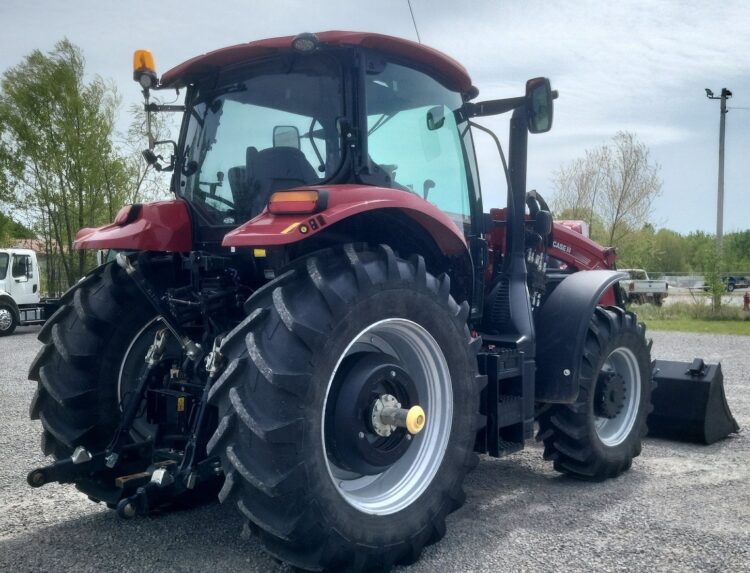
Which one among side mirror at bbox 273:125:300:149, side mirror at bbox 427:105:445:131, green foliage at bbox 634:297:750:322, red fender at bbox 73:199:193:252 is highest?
side mirror at bbox 427:105:445:131

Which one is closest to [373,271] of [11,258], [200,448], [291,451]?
[291,451]

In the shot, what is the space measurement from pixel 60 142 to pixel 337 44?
794 inches

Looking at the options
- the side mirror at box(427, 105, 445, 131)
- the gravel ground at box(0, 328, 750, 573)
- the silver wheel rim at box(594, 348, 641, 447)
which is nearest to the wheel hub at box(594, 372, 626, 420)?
the silver wheel rim at box(594, 348, 641, 447)

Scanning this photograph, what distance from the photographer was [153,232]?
3.56 meters

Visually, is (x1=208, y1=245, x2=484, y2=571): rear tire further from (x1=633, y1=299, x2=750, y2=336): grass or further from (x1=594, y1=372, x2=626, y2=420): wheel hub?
(x1=633, y1=299, x2=750, y2=336): grass

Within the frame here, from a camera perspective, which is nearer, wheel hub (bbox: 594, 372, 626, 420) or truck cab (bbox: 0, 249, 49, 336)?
wheel hub (bbox: 594, 372, 626, 420)

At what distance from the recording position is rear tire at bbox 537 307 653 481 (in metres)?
4.38

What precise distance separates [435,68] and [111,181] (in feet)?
63.1

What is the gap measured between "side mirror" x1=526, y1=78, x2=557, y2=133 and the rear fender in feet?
3.42

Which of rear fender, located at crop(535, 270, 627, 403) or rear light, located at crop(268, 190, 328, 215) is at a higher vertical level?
rear light, located at crop(268, 190, 328, 215)

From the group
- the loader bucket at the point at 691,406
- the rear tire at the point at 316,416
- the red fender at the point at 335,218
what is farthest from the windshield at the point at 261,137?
the loader bucket at the point at 691,406

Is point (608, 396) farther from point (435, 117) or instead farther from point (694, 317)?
point (694, 317)

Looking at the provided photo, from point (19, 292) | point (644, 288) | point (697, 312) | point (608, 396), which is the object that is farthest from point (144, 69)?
point (644, 288)

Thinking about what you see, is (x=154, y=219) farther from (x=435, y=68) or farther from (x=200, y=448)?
(x=435, y=68)
